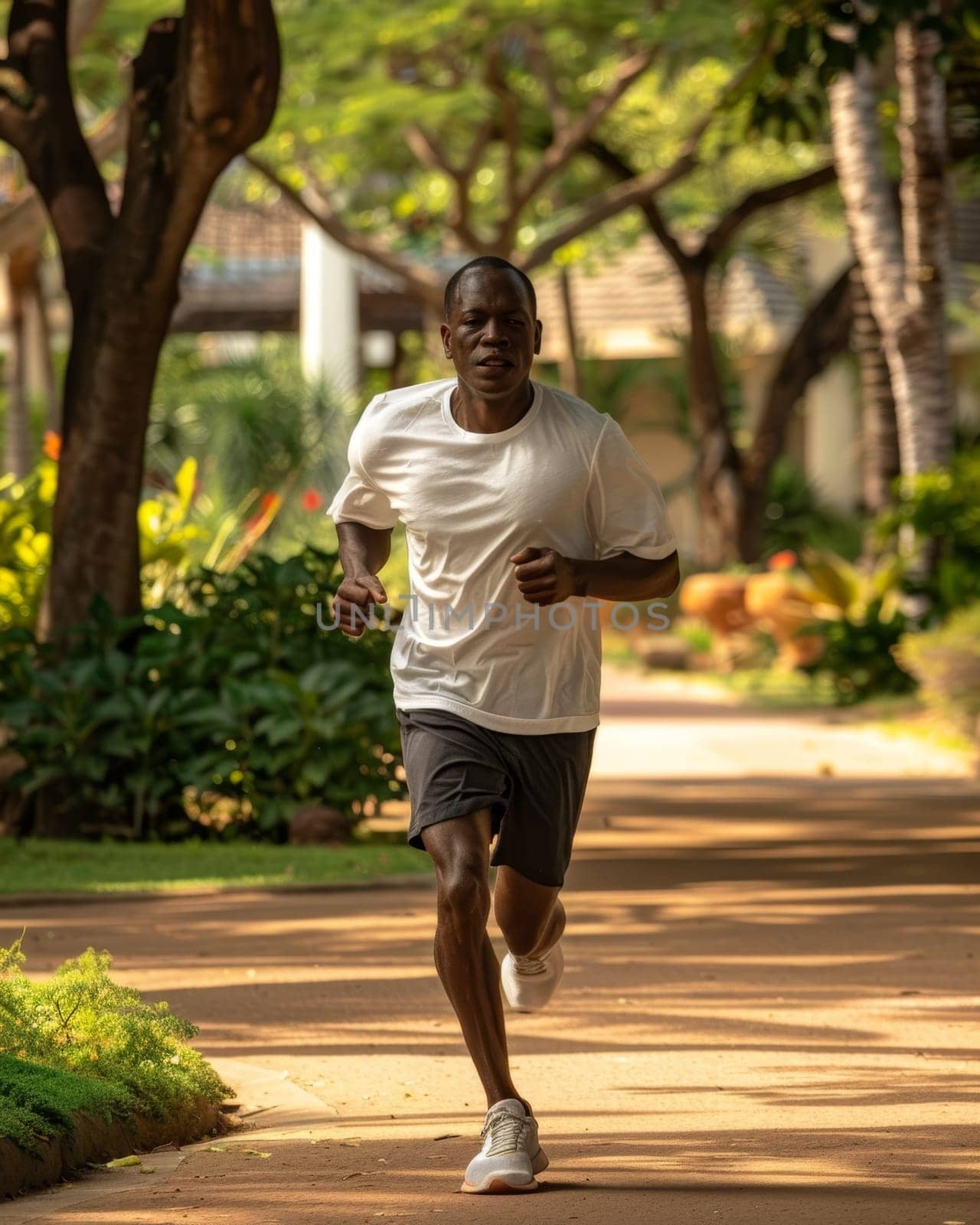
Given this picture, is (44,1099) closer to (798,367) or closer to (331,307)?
(798,367)

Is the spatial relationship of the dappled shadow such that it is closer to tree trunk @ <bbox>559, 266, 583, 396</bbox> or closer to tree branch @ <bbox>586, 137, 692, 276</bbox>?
tree branch @ <bbox>586, 137, 692, 276</bbox>

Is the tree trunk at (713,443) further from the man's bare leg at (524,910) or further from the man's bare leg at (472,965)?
the man's bare leg at (472,965)

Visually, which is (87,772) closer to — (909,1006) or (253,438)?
(909,1006)

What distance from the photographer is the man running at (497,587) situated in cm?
480

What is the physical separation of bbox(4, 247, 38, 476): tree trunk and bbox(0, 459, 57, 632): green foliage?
8643 mm

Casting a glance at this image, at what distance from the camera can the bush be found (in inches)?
A: 409

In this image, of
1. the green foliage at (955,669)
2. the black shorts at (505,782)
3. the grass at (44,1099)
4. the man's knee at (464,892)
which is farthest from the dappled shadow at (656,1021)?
the green foliage at (955,669)

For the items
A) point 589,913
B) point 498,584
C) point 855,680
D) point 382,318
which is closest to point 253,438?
point 855,680

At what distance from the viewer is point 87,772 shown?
10391mm

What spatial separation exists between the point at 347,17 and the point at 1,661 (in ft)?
29.0

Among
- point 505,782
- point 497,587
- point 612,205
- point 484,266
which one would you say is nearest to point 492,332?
point 484,266

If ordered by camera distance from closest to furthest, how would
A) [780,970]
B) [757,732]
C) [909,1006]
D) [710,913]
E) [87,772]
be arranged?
[909,1006] < [780,970] < [710,913] < [87,772] < [757,732]

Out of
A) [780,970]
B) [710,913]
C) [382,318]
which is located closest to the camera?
[780,970]

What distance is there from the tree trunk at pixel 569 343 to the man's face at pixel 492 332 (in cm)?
2286
